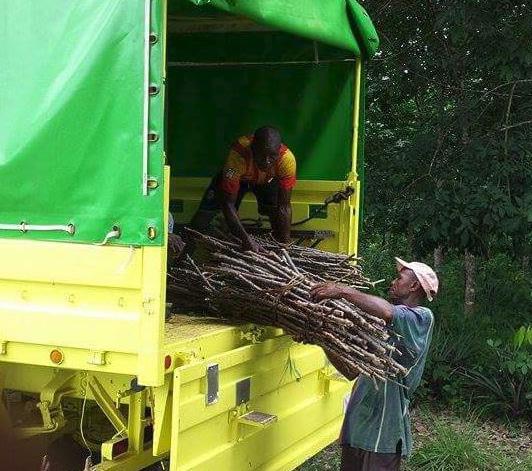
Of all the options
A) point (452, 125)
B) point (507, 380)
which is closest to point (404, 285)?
point (507, 380)

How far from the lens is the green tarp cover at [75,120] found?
10.1 feet

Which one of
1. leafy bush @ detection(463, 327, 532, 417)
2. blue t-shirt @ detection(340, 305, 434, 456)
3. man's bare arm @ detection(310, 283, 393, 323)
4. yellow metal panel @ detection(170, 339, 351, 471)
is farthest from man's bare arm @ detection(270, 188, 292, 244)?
leafy bush @ detection(463, 327, 532, 417)

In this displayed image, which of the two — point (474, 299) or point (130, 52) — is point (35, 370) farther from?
point (474, 299)

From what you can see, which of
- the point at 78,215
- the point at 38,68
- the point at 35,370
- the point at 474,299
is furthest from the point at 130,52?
the point at 474,299

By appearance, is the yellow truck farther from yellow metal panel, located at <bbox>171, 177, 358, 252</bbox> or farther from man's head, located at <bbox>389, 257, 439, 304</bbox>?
yellow metal panel, located at <bbox>171, 177, 358, 252</bbox>

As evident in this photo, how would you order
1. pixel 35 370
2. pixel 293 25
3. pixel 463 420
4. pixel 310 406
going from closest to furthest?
pixel 35 370 → pixel 293 25 → pixel 310 406 → pixel 463 420

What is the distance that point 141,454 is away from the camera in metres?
3.52

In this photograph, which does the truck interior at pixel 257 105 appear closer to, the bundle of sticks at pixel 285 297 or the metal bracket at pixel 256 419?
the bundle of sticks at pixel 285 297

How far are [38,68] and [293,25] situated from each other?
4.41ft

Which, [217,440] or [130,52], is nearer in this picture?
[130,52]

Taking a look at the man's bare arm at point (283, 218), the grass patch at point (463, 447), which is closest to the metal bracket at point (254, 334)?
the man's bare arm at point (283, 218)

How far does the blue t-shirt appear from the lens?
389 centimetres

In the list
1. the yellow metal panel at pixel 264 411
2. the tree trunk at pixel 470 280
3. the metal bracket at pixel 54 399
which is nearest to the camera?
the yellow metal panel at pixel 264 411

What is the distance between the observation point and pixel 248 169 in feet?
17.2
